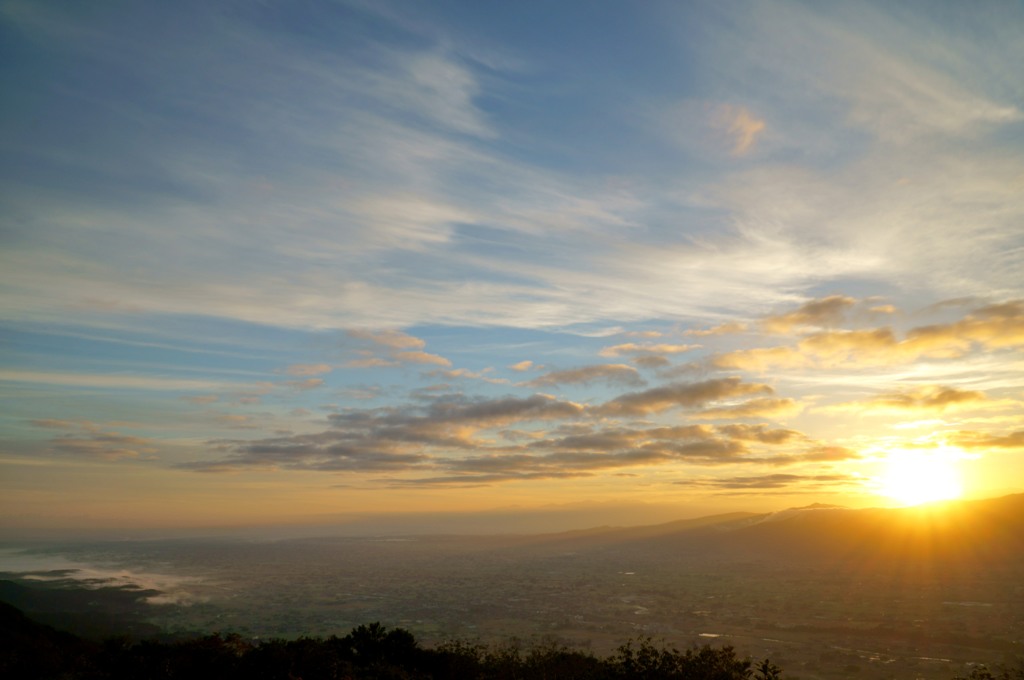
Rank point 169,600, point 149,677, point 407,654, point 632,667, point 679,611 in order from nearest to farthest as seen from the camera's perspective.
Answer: point 149,677 < point 632,667 < point 407,654 < point 679,611 < point 169,600

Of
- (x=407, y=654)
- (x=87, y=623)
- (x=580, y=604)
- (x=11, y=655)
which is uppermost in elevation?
(x=11, y=655)

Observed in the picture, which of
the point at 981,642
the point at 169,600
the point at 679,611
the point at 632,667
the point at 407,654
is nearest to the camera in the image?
the point at 632,667

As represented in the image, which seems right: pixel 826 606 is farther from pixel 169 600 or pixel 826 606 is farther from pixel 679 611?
pixel 169 600

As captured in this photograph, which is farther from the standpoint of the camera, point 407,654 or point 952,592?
point 952,592

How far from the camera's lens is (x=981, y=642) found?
354 feet

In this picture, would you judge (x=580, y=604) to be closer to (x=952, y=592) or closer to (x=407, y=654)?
(x=952, y=592)

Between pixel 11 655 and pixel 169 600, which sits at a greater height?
pixel 11 655

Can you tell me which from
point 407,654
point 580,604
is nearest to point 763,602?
point 580,604

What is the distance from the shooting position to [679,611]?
505 ft

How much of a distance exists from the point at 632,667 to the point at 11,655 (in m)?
44.2

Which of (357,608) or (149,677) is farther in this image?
(357,608)

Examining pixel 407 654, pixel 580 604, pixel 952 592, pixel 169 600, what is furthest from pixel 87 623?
pixel 952 592

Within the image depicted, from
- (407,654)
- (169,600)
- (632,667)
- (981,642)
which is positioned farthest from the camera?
(169,600)

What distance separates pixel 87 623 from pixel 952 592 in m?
212
